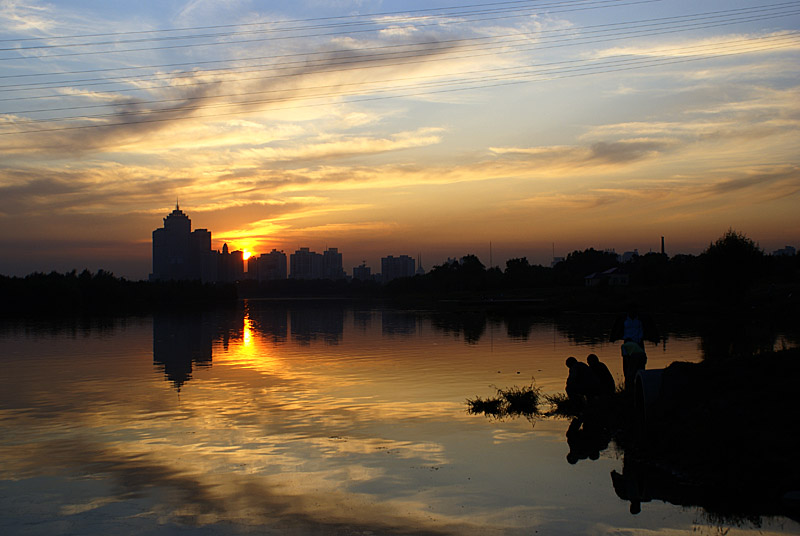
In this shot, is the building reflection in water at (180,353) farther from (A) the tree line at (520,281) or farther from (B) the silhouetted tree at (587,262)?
(B) the silhouetted tree at (587,262)

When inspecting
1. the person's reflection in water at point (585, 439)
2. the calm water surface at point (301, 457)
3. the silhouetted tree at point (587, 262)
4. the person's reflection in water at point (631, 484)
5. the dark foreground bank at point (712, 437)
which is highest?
the silhouetted tree at point (587, 262)

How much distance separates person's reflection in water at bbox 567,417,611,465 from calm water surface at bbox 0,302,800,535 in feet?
0.62

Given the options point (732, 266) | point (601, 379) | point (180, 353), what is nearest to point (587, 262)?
point (732, 266)

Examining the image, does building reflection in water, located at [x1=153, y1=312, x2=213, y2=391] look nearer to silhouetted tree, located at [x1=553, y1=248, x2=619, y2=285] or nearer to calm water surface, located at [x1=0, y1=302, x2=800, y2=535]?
calm water surface, located at [x1=0, y1=302, x2=800, y2=535]

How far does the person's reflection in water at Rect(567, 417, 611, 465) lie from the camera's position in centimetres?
1135

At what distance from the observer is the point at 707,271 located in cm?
6209

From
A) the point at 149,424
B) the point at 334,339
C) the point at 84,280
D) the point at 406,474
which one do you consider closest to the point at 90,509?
the point at 406,474

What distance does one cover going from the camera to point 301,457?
1188 cm

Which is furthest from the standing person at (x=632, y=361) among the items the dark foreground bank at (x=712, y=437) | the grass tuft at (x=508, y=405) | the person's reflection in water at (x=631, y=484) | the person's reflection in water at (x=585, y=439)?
the person's reflection in water at (x=631, y=484)

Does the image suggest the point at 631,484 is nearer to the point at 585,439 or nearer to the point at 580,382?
the point at 585,439

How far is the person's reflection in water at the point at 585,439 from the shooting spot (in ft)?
37.2

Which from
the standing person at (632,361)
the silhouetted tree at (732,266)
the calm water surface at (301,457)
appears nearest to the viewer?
the calm water surface at (301,457)

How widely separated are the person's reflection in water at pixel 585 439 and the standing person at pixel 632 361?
1.12 m

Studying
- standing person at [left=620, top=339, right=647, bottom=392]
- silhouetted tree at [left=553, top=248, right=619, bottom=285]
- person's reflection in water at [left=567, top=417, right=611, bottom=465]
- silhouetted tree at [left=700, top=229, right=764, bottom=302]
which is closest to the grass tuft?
person's reflection in water at [left=567, top=417, right=611, bottom=465]
